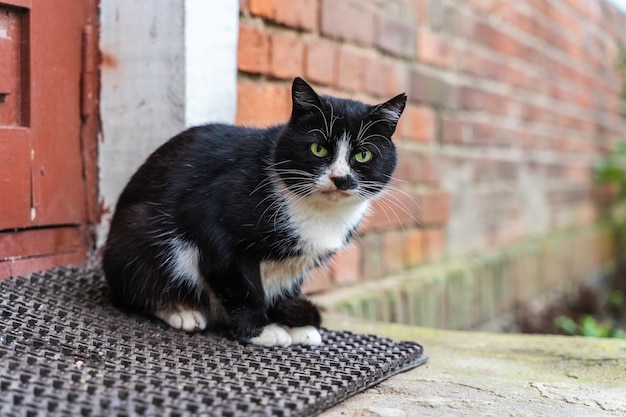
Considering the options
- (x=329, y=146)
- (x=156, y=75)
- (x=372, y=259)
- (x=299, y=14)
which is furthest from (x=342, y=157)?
(x=372, y=259)

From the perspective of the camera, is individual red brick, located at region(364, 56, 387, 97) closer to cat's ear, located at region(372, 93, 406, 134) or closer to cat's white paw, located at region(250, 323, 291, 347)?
cat's ear, located at region(372, 93, 406, 134)

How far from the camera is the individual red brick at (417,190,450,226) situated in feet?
9.46

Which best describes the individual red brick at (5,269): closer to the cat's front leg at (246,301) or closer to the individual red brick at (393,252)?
the cat's front leg at (246,301)

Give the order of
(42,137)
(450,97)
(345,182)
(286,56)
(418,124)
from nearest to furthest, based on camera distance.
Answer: (345,182) → (42,137) → (286,56) → (418,124) → (450,97)

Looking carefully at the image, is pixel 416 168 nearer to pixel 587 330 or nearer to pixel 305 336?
pixel 587 330

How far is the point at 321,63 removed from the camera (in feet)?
7.47

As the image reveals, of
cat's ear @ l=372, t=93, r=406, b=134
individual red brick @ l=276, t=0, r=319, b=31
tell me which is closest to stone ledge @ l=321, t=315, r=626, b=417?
cat's ear @ l=372, t=93, r=406, b=134

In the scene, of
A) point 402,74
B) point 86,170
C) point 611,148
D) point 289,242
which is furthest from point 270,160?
point 611,148

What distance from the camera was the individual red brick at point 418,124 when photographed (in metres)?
2.70

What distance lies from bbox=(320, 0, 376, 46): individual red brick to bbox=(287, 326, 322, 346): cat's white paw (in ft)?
3.42

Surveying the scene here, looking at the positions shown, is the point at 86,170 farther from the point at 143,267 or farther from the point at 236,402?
the point at 236,402

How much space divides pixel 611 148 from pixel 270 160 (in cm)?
476

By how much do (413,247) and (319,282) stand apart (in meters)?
0.71

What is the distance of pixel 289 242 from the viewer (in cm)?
153
